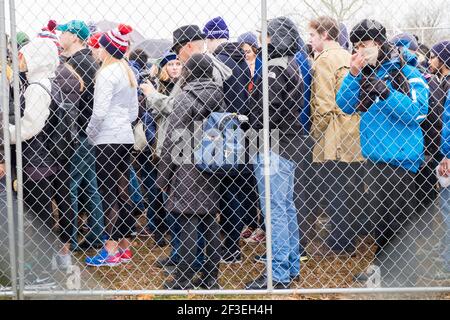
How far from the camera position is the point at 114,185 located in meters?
4.70

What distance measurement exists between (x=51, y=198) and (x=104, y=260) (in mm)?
668

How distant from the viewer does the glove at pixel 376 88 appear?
157 inches

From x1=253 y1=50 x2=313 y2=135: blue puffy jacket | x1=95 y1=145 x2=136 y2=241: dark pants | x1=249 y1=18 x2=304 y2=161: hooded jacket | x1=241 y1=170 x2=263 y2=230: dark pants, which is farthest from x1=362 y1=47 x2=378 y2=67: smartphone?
x1=95 y1=145 x2=136 y2=241: dark pants

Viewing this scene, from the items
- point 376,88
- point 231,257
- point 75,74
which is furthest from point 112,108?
point 376,88

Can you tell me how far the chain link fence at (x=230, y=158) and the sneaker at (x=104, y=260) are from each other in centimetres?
1

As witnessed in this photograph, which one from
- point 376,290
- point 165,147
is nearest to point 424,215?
point 376,290

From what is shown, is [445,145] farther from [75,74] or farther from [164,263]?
[75,74]

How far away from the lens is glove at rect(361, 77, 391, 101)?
4.00 meters

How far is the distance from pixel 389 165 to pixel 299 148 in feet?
2.06

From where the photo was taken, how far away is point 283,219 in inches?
168

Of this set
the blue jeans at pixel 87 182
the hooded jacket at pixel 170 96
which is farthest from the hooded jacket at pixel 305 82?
the blue jeans at pixel 87 182

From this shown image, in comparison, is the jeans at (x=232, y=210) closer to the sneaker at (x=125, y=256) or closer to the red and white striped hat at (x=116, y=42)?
the sneaker at (x=125, y=256)

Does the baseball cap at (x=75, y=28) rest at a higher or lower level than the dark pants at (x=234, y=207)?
higher

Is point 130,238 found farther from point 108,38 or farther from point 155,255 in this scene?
point 108,38
